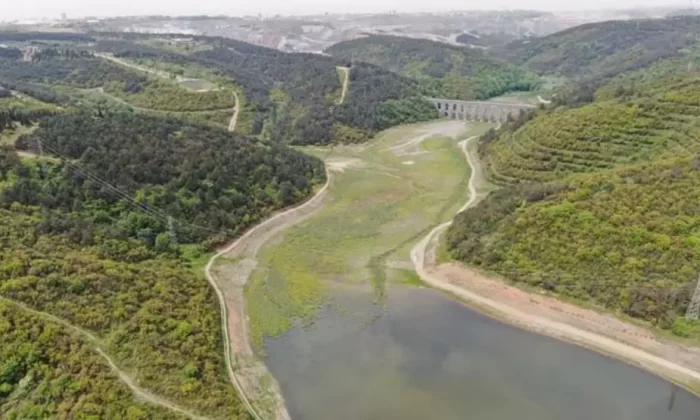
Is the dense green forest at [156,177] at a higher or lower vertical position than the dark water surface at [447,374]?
higher

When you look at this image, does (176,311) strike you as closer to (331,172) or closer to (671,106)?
(331,172)

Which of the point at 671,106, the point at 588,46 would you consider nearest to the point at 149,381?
the point at 671,106

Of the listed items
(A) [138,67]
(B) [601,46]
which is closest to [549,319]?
(A) [138,67]

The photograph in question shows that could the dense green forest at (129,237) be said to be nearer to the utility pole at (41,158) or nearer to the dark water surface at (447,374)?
the utility pole at (41,158)

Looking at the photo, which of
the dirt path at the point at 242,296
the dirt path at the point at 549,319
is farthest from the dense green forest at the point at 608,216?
the dirt path at the point at 242,296

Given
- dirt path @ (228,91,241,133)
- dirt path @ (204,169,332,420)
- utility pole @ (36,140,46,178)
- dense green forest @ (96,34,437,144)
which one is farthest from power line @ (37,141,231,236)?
dense green forest @ (96,34,437,144)

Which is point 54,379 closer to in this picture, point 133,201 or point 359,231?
point 133,201
